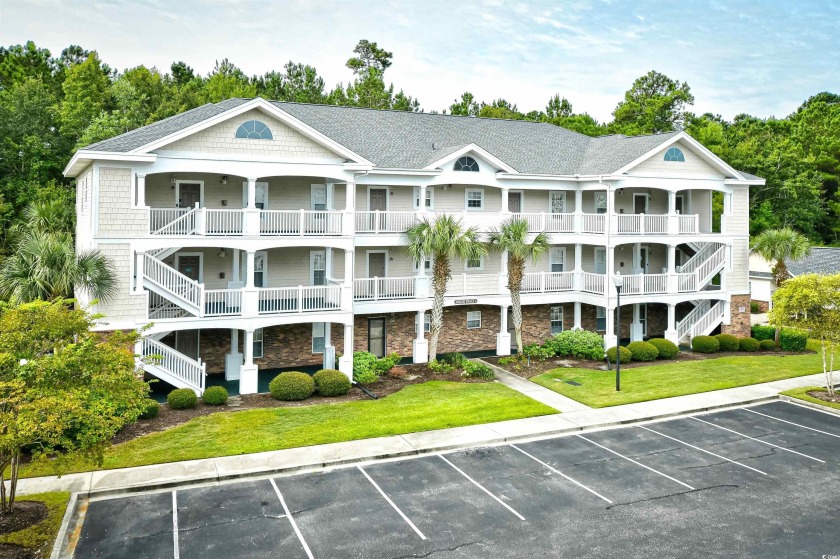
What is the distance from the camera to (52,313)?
14562 mm

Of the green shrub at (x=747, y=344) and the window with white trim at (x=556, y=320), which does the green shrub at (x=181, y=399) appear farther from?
the green shrub at (x=747, y=344)

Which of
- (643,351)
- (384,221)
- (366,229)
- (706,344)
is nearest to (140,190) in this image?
(366,229)

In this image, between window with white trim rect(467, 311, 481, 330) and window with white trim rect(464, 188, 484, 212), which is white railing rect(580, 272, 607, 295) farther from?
window with white trim rect(464, 188, 484, 212)

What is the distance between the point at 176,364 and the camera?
23.7 metres

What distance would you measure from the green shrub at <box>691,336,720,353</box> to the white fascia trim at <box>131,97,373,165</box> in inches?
753

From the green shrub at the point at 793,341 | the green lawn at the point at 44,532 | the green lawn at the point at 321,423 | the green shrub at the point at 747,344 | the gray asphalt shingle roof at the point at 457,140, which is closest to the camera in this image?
the green lawn at the point at 44,532

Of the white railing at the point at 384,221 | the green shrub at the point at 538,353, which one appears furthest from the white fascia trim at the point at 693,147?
the white railing at the point at 384,221

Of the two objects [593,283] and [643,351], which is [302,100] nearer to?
[593,283]

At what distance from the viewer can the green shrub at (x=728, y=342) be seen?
33312mm

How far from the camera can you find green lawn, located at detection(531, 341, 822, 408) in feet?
82.6

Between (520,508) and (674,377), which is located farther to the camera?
(674,377)

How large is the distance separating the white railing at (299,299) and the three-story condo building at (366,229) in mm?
77

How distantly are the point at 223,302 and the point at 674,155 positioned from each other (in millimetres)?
23368

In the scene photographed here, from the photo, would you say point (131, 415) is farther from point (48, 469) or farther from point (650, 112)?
point (650, 112)
